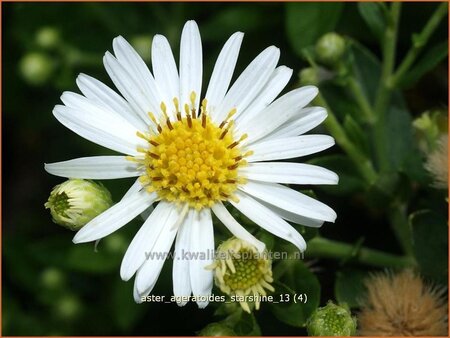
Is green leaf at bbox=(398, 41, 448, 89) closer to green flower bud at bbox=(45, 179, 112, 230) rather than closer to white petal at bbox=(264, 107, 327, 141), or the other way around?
white petal at bbox=(264, 107, 327, 141)

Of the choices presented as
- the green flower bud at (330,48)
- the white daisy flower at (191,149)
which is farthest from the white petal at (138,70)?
the green flower bud at (330,48)

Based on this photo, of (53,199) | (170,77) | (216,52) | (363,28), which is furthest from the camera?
(216,52)

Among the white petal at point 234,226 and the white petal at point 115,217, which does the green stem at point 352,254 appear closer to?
the white petal at point 234,226

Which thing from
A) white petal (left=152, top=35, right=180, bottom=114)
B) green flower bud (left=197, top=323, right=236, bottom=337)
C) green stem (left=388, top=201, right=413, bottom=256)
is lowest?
green flower bud (left=197, top=323, right=236, bottom=337)

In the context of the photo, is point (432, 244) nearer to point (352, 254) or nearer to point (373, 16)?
point (352, 254)

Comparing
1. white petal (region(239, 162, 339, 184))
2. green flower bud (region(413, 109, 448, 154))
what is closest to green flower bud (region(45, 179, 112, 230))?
white petal (region(239, 162, 339, 184))

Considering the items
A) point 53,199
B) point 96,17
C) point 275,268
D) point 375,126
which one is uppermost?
point 96,17

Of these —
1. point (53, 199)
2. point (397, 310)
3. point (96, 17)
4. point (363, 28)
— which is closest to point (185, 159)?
point (53, 199)

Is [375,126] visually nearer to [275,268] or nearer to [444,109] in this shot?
[444,109]
